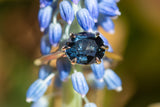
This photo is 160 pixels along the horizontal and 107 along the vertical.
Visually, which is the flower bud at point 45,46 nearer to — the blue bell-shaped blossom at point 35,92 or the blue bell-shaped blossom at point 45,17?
the blue bell-shaped blossom at point 45,17

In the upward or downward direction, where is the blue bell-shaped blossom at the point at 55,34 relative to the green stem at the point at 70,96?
upward

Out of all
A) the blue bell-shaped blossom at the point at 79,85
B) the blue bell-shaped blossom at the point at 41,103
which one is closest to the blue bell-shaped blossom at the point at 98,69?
the blue bell-shaped blossom at the point at 79,85

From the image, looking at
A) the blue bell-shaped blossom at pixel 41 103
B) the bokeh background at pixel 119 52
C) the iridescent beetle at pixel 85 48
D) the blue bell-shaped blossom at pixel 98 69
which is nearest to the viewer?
the iridescent beetle at pixel 85 48

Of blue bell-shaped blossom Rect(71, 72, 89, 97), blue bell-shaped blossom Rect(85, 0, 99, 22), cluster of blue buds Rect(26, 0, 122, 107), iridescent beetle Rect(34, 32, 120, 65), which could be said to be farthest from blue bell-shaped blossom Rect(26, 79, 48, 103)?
blue bell-shaped blossom Rect(85, 0, 99, 22)

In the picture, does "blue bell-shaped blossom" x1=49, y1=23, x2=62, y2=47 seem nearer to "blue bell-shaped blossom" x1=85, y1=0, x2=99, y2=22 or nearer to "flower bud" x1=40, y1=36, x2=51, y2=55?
"flower bud" x1=40, y1=36, x2=51, y2=55

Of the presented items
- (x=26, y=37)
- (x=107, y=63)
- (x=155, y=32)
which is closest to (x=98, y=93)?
(x=107, y=63)

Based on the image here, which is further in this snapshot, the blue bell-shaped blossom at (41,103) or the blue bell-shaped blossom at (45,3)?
the blue bell-shaped blossom at (41,103)

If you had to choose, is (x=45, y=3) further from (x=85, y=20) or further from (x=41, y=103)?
(x=41, y=103)
